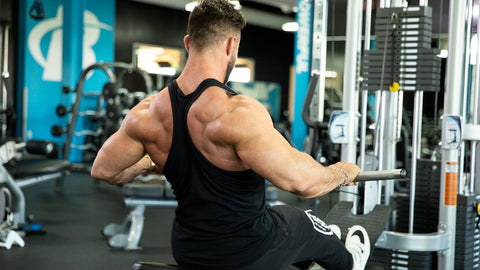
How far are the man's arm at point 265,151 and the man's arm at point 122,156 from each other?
0.40 metres

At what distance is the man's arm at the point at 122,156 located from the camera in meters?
1.89

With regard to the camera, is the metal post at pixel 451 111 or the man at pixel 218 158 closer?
the man at pixel 218 158

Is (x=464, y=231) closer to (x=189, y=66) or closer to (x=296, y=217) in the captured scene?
Result: (x=296, y=217)

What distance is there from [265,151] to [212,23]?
45 cm

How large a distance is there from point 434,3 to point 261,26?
7419mm

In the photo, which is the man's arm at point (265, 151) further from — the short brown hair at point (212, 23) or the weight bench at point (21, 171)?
the weight bench at point (21, 171)

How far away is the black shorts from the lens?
1846mm

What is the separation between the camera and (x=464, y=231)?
3047 millimetres

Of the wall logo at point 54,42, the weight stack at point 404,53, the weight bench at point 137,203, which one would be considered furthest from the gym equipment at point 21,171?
the wall logo at point 54,42

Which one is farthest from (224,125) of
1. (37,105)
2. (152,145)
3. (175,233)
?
(37,105)

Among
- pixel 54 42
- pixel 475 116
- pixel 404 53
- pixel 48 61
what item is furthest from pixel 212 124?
pixel 54 42

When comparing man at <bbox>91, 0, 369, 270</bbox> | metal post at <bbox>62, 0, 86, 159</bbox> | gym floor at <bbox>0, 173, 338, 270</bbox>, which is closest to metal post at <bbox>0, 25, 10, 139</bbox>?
metal post at <bbox>62, 0, 86, 159</bbox>

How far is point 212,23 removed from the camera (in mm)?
1741

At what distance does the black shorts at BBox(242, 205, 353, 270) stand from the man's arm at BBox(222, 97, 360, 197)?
269 millimetres
